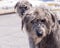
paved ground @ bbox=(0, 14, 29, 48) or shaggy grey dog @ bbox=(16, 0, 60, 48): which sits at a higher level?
shaggy grey dog @ bbox=(16, 0, 60, 48)

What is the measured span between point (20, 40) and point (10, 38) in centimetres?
35

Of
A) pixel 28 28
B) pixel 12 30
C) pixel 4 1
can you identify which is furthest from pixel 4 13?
pixel 28 28

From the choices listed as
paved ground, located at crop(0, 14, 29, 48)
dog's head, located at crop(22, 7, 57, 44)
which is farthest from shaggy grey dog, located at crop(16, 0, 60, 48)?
paved ground, located at crop(0, 14, 29, 48)

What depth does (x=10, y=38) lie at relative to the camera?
17.4ft

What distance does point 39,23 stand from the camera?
111 inches

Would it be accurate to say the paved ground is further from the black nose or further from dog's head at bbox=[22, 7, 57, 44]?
the black nose

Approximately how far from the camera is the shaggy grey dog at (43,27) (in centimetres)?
279

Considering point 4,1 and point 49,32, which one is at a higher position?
point 49,32

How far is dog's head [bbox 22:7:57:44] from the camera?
2.76m

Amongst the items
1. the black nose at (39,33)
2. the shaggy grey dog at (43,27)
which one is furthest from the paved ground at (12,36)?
the black nose at (39,33)

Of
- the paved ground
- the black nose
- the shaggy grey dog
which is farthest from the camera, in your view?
the paved ground

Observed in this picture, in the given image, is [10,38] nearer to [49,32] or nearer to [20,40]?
[20,40]

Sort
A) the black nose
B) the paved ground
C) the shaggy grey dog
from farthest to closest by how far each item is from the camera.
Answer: the paved ground, the shaggy grey dog, the black nose

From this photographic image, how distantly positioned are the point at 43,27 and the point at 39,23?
0.08m
